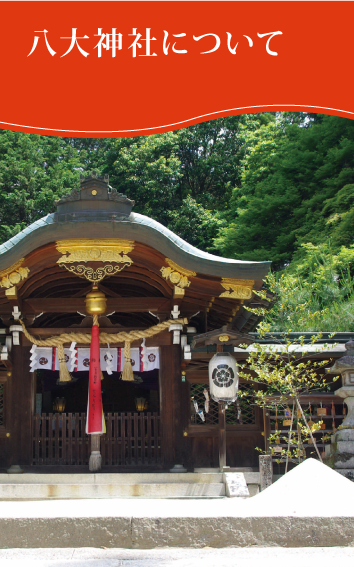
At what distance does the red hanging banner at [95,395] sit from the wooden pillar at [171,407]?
1084 millimetres

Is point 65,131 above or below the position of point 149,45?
below

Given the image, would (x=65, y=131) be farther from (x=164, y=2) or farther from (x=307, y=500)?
(x=307, y=500)

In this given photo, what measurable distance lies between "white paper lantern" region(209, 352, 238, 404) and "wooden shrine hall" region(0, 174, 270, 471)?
0.28 m

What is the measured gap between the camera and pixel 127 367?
10391 mm

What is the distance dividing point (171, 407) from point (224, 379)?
55.9 inches

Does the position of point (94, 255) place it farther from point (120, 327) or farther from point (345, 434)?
point (345, 434)

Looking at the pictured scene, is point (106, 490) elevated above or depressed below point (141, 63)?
below

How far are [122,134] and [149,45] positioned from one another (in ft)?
4.46

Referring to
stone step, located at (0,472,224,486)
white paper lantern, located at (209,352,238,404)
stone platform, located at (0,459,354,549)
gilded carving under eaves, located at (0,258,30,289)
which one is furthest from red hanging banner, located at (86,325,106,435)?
stone platform, located at (0,459,354,549)

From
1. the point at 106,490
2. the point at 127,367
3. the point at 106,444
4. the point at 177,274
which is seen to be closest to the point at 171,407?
the point at 127,367

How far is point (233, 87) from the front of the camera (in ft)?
22.9

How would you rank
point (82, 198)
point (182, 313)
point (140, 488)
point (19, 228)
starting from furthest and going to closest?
point (19, 228) < point (182, 313) < point (82, 198) < point (140, 488)

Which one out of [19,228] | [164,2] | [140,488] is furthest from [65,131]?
[19,228]

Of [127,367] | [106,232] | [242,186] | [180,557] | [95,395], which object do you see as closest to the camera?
[180,557]
